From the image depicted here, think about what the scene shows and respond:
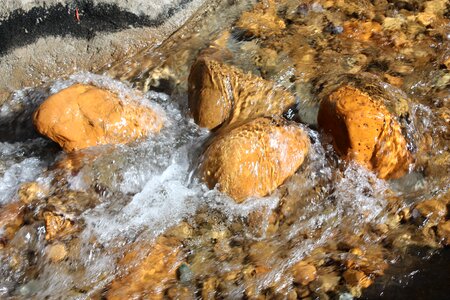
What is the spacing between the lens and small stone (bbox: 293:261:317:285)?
288 cm

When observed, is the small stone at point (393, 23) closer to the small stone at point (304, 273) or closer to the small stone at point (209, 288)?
the small stone at point (304, 273)

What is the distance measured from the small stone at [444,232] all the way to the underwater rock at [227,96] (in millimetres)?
1310

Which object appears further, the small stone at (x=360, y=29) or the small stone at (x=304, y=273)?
the small stone at (x=360, y=29)

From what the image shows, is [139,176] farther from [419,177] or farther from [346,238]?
[419,177]

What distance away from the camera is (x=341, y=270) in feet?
9.46

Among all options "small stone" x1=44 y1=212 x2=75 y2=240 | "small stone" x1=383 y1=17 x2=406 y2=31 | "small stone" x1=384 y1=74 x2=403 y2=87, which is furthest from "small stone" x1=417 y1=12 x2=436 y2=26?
"small stone" x1=44 y1=212 x2=75 y2=240

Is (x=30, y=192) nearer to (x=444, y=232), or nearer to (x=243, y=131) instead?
(x=243, y=131)

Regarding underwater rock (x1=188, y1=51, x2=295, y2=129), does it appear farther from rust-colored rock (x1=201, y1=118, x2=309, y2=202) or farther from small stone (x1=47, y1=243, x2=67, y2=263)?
small stone (x1=47, y1=243, x2=67, y2=263)

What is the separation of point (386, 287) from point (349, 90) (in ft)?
3.81

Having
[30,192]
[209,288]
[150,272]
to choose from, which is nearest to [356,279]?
[209,288]

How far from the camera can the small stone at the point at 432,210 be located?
3064 mm

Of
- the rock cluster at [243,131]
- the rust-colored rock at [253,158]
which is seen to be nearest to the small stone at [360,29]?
the rock cluster at [243,131]

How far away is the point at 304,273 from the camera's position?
2.91m

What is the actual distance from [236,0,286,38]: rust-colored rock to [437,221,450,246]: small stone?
205 cm
